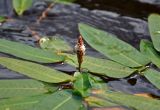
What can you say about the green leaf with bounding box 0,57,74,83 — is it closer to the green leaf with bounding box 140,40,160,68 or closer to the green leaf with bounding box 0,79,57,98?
the green leaf with bounding box 0,79,57,98

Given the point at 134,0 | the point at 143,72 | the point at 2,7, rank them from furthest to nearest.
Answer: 1. the point at 134,0
2. the point at 2,7
3. the point at 143,72

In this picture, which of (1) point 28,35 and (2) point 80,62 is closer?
(2) point 80,62

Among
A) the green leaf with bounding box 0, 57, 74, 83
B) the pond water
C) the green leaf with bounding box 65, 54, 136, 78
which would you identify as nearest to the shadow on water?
the pond water

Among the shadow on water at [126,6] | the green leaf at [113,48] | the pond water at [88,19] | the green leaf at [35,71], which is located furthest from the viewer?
the shadow on water at [126,6]

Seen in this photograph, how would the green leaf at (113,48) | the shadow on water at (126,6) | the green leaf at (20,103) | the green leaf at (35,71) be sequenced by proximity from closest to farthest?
the green leaf at (20,103) < the green leaf at (35,71) < the green leaf at (113,48) < the shadow on water at (126,6)

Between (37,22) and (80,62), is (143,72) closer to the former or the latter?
(80,62)

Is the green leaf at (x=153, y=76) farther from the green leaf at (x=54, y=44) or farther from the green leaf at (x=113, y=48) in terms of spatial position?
the green leaf at (x=54, y=44)

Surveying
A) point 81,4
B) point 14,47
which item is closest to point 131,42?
point 81,4

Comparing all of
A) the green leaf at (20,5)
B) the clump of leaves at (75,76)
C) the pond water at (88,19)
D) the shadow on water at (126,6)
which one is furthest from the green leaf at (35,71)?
the shadow on water at (126,6)

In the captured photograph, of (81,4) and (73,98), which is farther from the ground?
(81,4)
